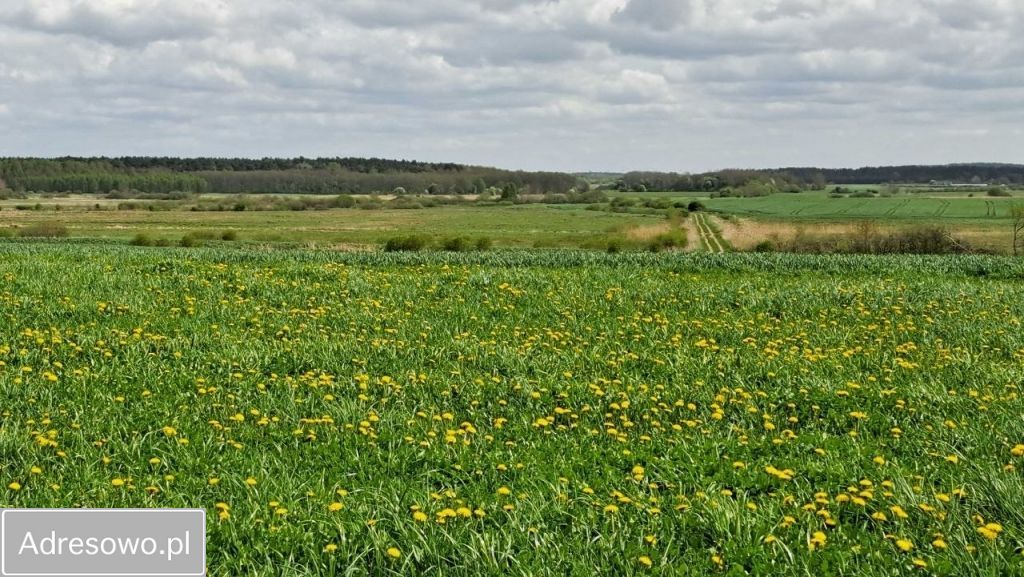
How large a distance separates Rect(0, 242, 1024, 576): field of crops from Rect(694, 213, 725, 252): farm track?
160 ft

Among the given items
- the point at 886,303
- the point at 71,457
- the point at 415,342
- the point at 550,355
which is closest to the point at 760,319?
the point at 886,303

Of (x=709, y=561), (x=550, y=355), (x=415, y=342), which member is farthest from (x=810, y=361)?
(x=709, y=561)

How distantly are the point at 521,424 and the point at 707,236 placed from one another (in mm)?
74502

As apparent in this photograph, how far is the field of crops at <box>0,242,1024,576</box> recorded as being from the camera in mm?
5125

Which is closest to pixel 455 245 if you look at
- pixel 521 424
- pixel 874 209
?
pixel 521 424

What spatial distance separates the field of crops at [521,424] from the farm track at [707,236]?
160 ft

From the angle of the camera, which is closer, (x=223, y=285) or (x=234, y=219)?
(x=223, y=285)

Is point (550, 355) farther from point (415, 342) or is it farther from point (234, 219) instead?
point (234, 219)

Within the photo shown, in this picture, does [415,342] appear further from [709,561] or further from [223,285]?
[709,561]

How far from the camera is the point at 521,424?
7.79m

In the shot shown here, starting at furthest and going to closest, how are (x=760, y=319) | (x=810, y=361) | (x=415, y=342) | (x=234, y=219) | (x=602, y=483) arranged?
1. (x=234, y=219)
2. (x=760, y=319)
3. (x=415, y=342)
4. (x=810, y=361)
5. (x=602, y=483)

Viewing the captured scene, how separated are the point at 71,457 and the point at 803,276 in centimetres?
1676

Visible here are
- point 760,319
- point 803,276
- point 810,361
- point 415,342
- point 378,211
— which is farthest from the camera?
point 378,211

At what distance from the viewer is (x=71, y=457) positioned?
6.55 meters
